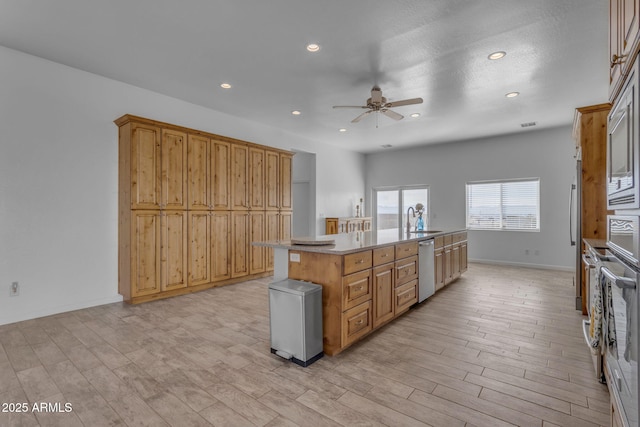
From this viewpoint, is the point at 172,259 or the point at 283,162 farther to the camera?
the point at 283,162

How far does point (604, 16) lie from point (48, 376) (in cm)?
532

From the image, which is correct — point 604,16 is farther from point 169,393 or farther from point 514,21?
point 169,393

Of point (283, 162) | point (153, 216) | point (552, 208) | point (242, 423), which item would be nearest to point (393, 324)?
point (242, 423)

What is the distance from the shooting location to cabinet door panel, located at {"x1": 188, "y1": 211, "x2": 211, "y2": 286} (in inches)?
179

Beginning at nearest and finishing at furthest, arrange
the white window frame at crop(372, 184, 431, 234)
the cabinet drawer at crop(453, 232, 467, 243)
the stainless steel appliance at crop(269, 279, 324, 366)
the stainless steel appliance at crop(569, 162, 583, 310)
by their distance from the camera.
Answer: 1. the stainless steel appliance at crop(269, 279, 324, 366)
2. the stainless steel appliance at crop(569, 162, 583, 310)
3. the cabinet drawer at crop(453, 232, 467, 243)
4. the white window frame at crop(372, 184, 431, 234)

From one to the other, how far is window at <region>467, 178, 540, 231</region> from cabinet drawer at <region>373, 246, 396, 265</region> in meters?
5.07

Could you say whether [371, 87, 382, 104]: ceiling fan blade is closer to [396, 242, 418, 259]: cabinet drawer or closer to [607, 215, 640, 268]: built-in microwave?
[396, 242, 418, 259]: cabinet drawer

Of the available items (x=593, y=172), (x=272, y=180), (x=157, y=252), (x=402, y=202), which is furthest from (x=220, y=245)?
(x=402, y=202)

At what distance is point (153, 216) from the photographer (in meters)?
4.12

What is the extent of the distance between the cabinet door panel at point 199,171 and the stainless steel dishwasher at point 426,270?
317 cm

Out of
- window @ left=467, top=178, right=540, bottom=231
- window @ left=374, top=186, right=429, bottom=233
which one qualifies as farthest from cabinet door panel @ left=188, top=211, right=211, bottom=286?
window @ left=467, top=178, right=540, bottom=231

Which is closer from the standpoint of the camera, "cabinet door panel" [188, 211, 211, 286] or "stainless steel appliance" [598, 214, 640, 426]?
"stainless steel appliance" [598, 214, 640, 426]

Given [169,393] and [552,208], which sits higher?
[552,208]

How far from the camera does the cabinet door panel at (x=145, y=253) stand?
155 inches
